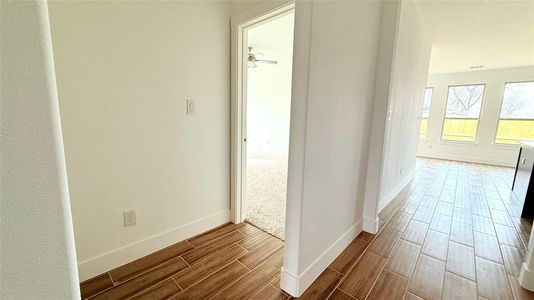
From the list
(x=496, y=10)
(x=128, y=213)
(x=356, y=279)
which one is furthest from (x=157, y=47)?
(x=496, y=10)

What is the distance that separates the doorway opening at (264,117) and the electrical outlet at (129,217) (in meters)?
0.92

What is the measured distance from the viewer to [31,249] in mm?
424

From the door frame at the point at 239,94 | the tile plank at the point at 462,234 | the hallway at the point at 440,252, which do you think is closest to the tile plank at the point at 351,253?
the hallway at the point at 440,252

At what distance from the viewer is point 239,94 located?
83.4 inches

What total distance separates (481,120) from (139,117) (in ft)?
25.5

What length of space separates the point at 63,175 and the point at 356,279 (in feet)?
5.85

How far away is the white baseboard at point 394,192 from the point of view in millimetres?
2729

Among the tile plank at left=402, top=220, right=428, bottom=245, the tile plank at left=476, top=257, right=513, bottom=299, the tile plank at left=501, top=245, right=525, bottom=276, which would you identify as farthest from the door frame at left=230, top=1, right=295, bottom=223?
the tile plank at left=501, top=245, right=525, bottom=276

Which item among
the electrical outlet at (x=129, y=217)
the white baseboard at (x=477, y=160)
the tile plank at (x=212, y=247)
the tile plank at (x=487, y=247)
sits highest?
the electrical outlet at (x=129, y=217)

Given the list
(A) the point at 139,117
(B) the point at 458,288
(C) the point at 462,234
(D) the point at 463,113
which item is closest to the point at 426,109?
(D) the point at 463,113

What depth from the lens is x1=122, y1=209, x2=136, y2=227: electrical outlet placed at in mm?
1644

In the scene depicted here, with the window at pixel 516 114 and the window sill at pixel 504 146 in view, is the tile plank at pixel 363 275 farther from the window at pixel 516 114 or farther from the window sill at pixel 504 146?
the window sill at pixel 504 146

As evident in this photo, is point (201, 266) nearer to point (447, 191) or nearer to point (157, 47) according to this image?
point (157, 47)

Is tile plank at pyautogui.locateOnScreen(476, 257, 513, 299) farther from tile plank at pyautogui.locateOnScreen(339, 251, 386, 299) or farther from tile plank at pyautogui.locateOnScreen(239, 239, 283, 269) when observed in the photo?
tile plank at pyautogui.locateOnScreen(239, 239, 283, 269)
